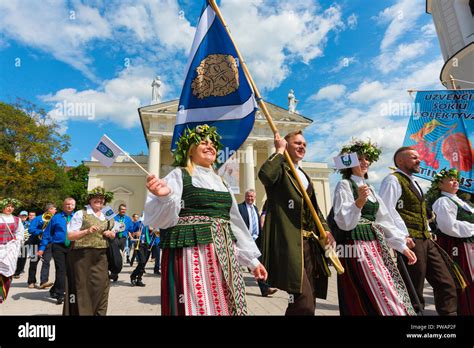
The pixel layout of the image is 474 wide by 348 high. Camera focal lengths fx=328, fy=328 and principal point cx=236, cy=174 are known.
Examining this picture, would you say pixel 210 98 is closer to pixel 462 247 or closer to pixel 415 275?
pixel 415 275

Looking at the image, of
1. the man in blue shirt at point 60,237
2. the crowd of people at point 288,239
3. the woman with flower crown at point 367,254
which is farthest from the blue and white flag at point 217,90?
the man in blue shirt at point 60,237

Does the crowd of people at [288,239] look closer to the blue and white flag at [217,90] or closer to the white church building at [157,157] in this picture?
the blue and white flag at [217,90]

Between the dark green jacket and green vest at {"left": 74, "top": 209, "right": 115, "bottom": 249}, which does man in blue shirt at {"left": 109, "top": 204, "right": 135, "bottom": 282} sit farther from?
the dark green jacket

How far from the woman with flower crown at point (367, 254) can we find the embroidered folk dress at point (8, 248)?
5172mm

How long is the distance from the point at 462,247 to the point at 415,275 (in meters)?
1.35

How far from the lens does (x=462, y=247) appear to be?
4.58 m

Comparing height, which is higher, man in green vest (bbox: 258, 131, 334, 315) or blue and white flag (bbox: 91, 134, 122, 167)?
blue and white flag (bbox: 91, 134, 122, 167)

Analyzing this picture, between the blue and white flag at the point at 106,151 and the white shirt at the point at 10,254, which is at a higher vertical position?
the blue and white flag at the point at 106,151

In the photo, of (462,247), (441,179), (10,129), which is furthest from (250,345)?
(10,129)

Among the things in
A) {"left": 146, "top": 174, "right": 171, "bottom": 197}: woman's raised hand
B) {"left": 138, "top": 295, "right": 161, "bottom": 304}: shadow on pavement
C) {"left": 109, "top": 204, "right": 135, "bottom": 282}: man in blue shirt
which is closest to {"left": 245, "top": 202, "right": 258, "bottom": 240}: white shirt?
{"left": 138, "top": 295, "right": 161, "bottom": 304}: shadow on pavement

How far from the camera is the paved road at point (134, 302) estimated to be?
5.46m

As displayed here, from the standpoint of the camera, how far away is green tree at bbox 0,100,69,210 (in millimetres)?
28453

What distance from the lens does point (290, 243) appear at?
3006mm

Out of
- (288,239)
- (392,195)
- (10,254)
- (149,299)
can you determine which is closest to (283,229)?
(288,239)
